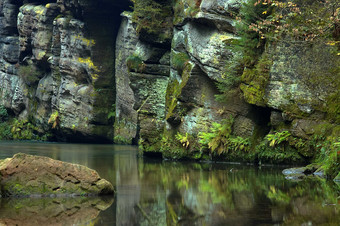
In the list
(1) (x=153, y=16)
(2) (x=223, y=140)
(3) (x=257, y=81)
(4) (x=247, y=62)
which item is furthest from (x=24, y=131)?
(3) (x=257, y=81)

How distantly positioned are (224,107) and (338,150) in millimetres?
7793

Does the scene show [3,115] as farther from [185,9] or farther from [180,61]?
[185,9]

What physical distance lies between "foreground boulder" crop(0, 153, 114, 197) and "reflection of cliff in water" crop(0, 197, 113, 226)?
448 millimetres

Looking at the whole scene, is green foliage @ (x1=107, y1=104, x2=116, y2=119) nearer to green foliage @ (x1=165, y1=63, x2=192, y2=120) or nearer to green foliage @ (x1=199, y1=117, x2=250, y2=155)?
green foliage @ (x1=165, y1=63, x2=192, y2=120)

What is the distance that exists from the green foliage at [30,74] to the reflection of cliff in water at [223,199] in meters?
29.3

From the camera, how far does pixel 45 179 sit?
533 inches

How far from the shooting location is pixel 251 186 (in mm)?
14938

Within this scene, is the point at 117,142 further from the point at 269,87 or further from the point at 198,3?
the point at 269,87

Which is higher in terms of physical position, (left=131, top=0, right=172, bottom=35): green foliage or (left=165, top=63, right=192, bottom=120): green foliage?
(left=131, top=0, right=172, bottom=35): green foliage

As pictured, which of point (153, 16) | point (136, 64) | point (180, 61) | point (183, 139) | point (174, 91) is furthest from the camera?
point (136, 64)

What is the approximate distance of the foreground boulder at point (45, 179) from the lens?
1341 cm

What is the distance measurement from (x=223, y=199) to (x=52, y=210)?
12.5 ft

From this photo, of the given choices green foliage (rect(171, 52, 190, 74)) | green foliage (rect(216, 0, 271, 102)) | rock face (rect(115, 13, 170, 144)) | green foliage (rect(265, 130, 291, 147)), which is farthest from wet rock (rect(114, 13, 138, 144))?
green foliage (rect(265, 130, 291, 147))

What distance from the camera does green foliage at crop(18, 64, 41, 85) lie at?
4672cm
